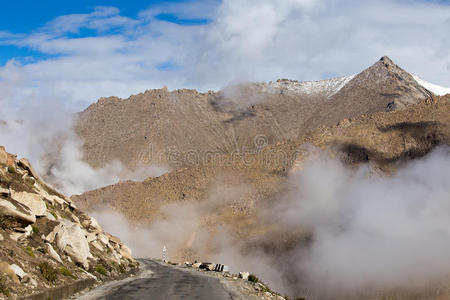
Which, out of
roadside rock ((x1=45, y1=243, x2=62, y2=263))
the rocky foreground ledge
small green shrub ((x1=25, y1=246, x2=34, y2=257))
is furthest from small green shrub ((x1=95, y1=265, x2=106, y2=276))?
small green shrub ((x1=25, y1=246, x2=34, y2=257))

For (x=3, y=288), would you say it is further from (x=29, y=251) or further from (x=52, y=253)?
(x=52, y=253)

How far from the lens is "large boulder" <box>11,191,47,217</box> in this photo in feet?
84.6

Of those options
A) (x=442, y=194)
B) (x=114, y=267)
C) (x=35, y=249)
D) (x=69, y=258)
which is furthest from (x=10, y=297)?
(x=442, y=194)

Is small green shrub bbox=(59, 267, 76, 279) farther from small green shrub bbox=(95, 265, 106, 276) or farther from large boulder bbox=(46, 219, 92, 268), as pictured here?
small green shrub bbox=(95, 265, 106, 276)

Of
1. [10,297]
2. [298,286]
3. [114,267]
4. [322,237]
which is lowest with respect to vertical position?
[10,297]

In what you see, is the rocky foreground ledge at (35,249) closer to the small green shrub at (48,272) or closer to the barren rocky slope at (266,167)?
→ the small green shrub at (48,272)

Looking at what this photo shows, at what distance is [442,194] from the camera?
184250mm

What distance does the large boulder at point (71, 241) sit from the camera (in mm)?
26609

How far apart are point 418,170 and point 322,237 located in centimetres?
4838

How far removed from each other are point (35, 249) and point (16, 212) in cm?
198

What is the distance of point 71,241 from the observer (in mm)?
28094

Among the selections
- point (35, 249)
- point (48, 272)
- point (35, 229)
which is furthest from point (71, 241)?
A: point (48, 272)

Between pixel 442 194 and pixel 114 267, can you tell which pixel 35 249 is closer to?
pixel 114 267

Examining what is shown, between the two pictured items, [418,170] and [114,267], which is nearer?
[114,267]
